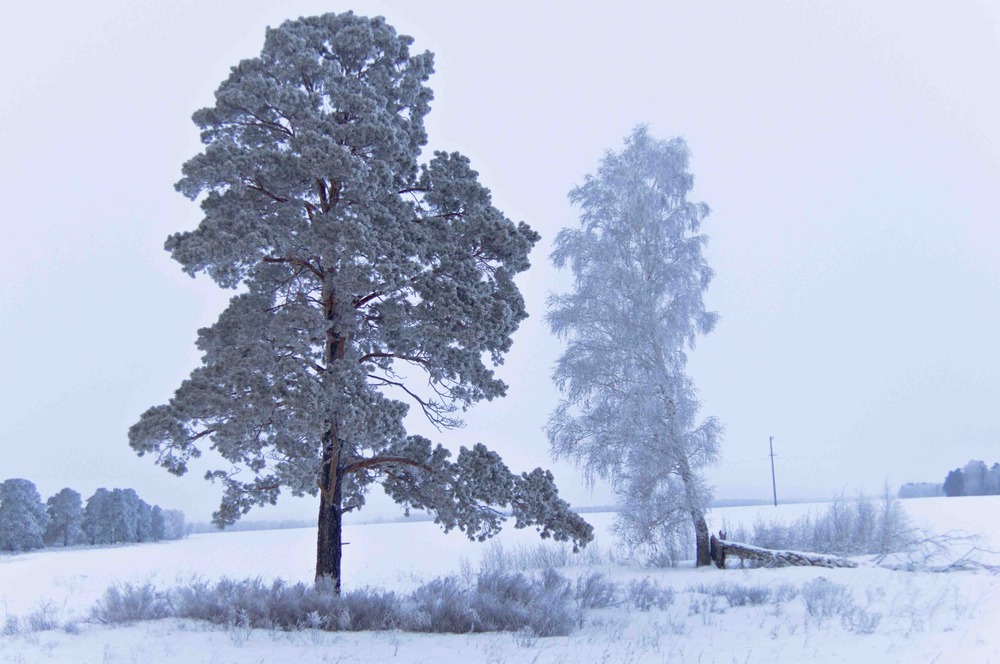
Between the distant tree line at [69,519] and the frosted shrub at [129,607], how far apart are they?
12.7 metres

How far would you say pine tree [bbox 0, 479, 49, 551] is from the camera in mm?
20688

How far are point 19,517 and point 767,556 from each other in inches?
806

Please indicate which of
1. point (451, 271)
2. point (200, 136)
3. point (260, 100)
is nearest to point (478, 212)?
point (451, 271)

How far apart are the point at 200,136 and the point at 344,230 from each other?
338 cm

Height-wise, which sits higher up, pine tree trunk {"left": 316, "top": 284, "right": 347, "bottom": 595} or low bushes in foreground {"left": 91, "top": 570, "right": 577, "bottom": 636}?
pine tree trunk {"left": 316, "top": 284, "right": 347, "bottom": 595}

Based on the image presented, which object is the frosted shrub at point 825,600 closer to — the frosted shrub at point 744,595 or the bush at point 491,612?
the frosted shrub at point 744,595

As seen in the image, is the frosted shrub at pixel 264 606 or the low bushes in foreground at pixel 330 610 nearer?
the frosted shrub at pixel 264 606

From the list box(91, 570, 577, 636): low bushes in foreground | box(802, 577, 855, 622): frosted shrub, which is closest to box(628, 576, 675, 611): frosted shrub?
box(91, 570, 577, 636): low bushes in foreground

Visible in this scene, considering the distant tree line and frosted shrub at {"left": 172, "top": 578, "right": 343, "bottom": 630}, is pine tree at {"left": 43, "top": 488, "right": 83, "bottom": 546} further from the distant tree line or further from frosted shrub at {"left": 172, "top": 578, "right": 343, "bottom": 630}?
frosted shrub at {"left": 172, "top": 578, "right": 343, "bottom": 630}

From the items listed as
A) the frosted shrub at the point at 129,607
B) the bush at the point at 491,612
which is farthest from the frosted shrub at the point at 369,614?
the frosted shrub at the point at 129,607

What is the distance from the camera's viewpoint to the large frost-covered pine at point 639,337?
18734mm

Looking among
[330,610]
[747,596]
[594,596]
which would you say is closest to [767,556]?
[747,596]

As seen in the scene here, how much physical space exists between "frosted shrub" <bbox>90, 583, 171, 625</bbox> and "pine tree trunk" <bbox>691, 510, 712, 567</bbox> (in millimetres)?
12828

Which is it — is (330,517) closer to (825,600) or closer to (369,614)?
(369,614)
